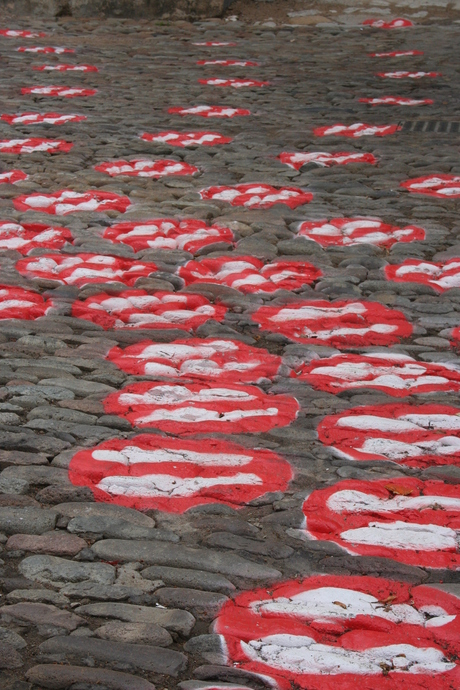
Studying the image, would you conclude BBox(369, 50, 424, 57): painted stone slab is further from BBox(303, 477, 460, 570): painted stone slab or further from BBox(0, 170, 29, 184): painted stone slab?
BBox(303, 477, 460, 570): painted stone slab

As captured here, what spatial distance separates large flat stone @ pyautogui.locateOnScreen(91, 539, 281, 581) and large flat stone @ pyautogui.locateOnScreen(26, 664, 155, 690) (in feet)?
1.61

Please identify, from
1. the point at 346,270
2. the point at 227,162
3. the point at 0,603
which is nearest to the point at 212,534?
the point at 0,603

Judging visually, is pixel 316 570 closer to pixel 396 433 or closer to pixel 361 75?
pixel 396 433

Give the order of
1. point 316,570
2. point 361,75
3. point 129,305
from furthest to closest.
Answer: point 361,75 < point 129,305 < point 316,570

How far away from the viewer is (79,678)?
77.8 inches

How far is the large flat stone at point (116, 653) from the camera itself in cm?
205

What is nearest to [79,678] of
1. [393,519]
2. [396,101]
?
[393,519]

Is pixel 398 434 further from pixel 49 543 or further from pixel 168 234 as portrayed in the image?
pixel 168 234

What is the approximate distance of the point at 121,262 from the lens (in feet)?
16.5

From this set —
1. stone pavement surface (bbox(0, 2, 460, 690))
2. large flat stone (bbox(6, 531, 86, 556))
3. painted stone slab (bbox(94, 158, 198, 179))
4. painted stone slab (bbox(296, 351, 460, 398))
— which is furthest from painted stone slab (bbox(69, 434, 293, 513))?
painted stone slab (bbox(94, 158, 198, 179))

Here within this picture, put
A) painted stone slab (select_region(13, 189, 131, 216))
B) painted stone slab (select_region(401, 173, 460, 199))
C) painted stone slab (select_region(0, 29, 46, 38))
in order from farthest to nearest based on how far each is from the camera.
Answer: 1. painted stone slab (select_region(0, 29, 46, 38))
2. painted stone slab (select_region(401, 173, 460, 199))
3. painted stone slab (select_region(13, 189, 131, 216))

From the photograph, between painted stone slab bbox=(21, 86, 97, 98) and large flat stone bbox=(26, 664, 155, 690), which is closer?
large flat stone bbox=(26, 664, 155, 690)

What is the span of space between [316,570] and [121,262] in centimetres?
293

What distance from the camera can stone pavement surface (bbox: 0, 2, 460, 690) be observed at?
2.19m
